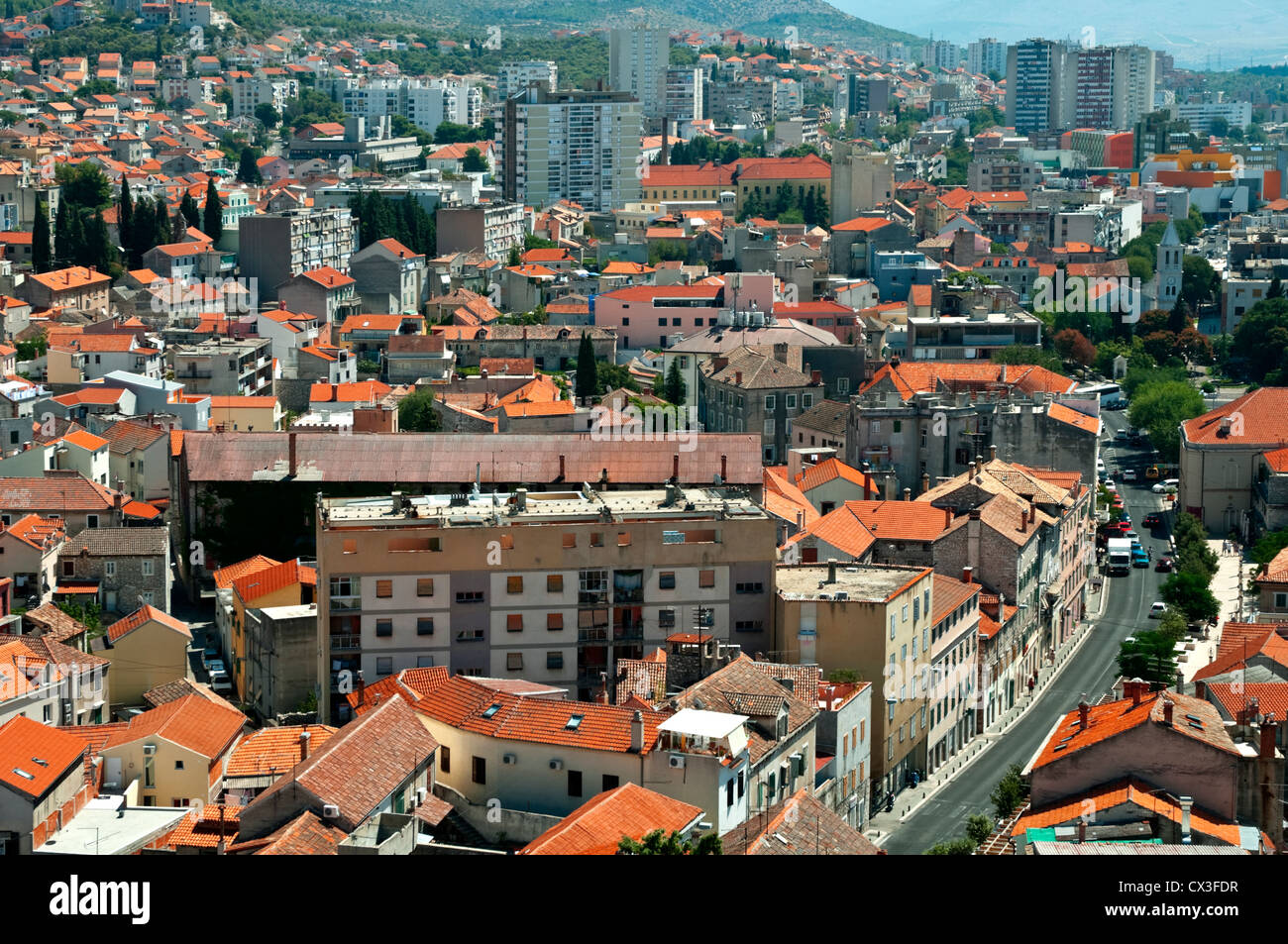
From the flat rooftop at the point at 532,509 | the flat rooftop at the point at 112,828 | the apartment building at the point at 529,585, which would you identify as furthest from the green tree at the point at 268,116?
the flat rooftop at the point at 112,828

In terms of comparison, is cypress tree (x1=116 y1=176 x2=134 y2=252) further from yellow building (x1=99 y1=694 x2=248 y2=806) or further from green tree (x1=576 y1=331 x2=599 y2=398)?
yellow building (x1=99 y1=694 x2=248 y2=806)

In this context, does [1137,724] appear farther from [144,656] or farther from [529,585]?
[144,656]

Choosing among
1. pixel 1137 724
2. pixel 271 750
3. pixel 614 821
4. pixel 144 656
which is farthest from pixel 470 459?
pixel 614 821

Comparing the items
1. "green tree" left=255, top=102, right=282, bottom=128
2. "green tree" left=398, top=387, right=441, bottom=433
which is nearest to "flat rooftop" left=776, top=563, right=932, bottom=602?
"green tree" left=398, top=387, right=441, bottom=433

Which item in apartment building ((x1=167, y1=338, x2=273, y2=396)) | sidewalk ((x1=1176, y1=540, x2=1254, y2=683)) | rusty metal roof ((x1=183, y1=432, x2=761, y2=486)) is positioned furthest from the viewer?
apartment building ((x1=167, y1=338, x2=273, y2=396))

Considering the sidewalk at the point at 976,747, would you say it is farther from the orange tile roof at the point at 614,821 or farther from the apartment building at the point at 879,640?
the orange tile roof at the point at 614,821
